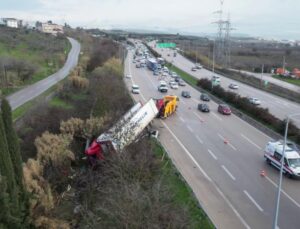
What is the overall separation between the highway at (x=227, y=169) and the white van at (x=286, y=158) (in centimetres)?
60

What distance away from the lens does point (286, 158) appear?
25750mm

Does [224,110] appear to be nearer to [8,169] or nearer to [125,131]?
[125,131]

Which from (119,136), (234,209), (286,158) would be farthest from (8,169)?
(286,158)

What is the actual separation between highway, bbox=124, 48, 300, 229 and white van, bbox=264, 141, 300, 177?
600 millimetres

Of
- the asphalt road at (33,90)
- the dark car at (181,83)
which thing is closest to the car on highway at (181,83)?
the dark car at (181,83)

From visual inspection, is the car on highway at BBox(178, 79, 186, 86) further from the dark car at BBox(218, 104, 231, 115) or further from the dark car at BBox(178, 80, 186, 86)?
the dark car at BBox(218, 104, 231, 115)

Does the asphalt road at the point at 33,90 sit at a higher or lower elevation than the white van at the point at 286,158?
lower

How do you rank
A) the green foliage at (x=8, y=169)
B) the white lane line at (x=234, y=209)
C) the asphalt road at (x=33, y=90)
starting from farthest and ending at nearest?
the asphalt road at (x=33, y=90) → the white lane line at (x=234, y=209) → the green foliage at (x=8, y=169)

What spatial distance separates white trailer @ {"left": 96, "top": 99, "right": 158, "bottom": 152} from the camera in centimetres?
2633

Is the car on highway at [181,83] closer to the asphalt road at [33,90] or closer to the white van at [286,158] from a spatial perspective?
the asphalt road at [33,90]

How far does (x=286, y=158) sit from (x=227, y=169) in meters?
4.18

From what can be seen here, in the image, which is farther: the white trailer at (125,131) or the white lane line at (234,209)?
the white trailer at (125,131)

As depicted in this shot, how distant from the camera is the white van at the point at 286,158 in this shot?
25.2 meters

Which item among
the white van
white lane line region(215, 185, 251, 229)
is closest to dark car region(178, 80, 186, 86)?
the white van
